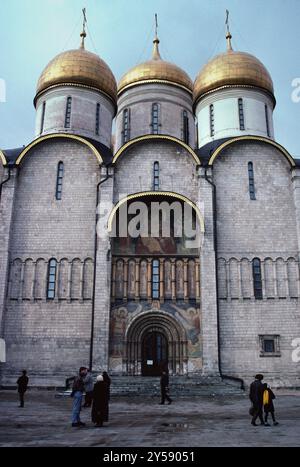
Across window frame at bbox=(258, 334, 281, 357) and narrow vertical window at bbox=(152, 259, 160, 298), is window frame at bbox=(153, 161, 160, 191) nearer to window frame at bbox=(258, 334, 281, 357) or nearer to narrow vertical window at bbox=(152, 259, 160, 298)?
narrow vertical window at bbox=(152, 259, 160, 298)

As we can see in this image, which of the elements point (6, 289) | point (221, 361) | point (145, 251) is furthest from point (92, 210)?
point (221, 361)

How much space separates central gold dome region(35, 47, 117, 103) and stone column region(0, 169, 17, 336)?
5.41 meters

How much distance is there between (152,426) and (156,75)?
17917 mm

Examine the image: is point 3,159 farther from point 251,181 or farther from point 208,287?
point 251,181

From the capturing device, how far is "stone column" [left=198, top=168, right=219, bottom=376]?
48.9ft

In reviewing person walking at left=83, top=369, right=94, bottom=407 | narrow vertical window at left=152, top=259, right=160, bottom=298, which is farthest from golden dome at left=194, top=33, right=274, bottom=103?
person walking at left=83, top=369, right=94, bottom=407

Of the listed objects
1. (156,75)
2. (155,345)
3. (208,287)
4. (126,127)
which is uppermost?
(156,75)

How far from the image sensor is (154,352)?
16.1 m

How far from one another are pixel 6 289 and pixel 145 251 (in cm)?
525

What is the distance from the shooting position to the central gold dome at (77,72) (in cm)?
1984

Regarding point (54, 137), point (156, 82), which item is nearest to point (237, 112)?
point (156, 82)

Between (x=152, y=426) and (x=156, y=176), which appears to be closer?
(x=152, y=426)

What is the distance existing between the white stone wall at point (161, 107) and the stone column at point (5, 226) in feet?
→ 21.4

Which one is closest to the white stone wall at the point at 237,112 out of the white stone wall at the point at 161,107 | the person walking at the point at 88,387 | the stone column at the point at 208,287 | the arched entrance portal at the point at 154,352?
the white stone wall at the point at 161,107
